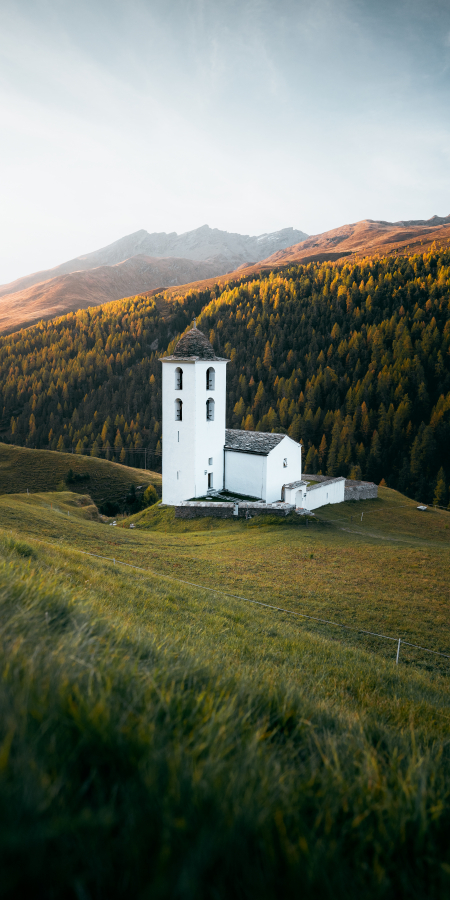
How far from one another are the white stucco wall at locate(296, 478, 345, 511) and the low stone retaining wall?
440 cm

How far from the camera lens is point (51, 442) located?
12288 centimetres

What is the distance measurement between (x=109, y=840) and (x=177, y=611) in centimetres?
783

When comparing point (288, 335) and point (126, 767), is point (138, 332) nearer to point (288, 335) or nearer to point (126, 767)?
point (288, 335)

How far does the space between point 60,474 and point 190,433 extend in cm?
3036

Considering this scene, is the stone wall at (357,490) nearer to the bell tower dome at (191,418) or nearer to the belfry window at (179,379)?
the bell tower dome at (191,418)

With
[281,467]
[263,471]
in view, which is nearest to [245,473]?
[263,471]

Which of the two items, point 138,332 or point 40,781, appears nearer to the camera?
point 40,781

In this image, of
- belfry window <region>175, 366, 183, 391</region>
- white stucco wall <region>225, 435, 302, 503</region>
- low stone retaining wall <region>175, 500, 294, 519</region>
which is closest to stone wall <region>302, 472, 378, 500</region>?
white stucco wall <region>225, 435, 302, 503</region>

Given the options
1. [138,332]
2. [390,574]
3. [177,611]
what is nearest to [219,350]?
[138,332]

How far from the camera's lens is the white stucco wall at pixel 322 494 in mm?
34906

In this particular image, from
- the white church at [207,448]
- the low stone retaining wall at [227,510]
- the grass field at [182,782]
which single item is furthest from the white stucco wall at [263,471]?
the grass field at [182,782]

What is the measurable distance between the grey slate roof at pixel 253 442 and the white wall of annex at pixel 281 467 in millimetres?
500

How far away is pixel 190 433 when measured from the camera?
34094mm

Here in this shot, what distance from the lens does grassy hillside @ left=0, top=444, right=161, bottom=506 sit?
54.1 meters
